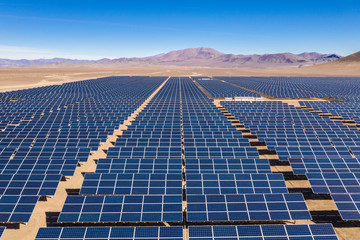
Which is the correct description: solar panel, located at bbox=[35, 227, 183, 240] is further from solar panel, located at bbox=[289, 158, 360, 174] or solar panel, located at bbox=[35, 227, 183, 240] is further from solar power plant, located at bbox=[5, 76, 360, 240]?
solar panel, located at bbox=[289, 158, 360, 174]

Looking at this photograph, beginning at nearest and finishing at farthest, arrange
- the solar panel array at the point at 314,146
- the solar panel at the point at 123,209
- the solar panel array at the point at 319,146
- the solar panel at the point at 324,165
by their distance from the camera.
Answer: the solar panel at the point at 123,209 → the solar panel array at the point at 319,146 → the solar panel array at the point at 314,146 → the solar panel at the point at 324,165

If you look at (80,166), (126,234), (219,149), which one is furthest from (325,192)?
(80,166)

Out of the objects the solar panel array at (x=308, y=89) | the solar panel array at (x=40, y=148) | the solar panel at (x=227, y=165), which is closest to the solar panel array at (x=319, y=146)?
the solar panel at (x=227, y=165)

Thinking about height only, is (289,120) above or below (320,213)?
above

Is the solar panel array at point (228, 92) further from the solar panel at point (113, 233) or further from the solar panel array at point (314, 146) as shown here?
the solar panel at point (113, 233)

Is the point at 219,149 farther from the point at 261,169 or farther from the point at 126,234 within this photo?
the point at 126,234

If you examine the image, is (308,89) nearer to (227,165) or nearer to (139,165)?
(227,165)

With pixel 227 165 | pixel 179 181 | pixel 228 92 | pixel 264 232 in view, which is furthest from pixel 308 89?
pixel 264 232
